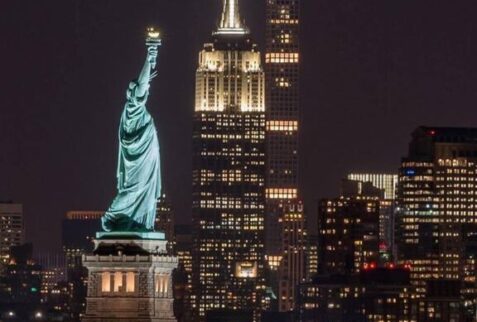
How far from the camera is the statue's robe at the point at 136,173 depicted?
A: 365ft

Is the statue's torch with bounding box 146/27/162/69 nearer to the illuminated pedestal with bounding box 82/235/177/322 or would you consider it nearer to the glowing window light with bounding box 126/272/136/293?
the illuminated pedestal with bounding box 82/235/177/322

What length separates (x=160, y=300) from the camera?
110 meters

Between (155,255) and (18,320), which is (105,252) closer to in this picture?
(155,255)

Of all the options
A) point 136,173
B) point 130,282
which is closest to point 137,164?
point 136,173

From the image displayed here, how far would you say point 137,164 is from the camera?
111500mm

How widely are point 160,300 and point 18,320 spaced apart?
73309mm

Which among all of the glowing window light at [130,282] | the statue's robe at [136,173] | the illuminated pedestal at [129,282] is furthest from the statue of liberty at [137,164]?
the glowing window light at [130,282]

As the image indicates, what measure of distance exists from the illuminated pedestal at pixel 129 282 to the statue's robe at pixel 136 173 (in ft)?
2.89

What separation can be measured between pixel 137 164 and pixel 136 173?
1.16 feet

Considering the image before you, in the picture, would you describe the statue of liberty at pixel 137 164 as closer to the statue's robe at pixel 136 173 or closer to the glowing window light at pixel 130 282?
the statue's robe at pixel 136 173

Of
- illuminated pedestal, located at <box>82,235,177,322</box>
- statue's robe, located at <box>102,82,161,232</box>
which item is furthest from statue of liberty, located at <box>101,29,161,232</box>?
illuminated pedestal, located at <box>82,235,177,322</box>

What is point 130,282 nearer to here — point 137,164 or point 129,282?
point 129,282

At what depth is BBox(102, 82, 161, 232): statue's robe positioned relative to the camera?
111m

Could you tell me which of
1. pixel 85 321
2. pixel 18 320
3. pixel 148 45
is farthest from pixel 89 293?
pixel 18 320
